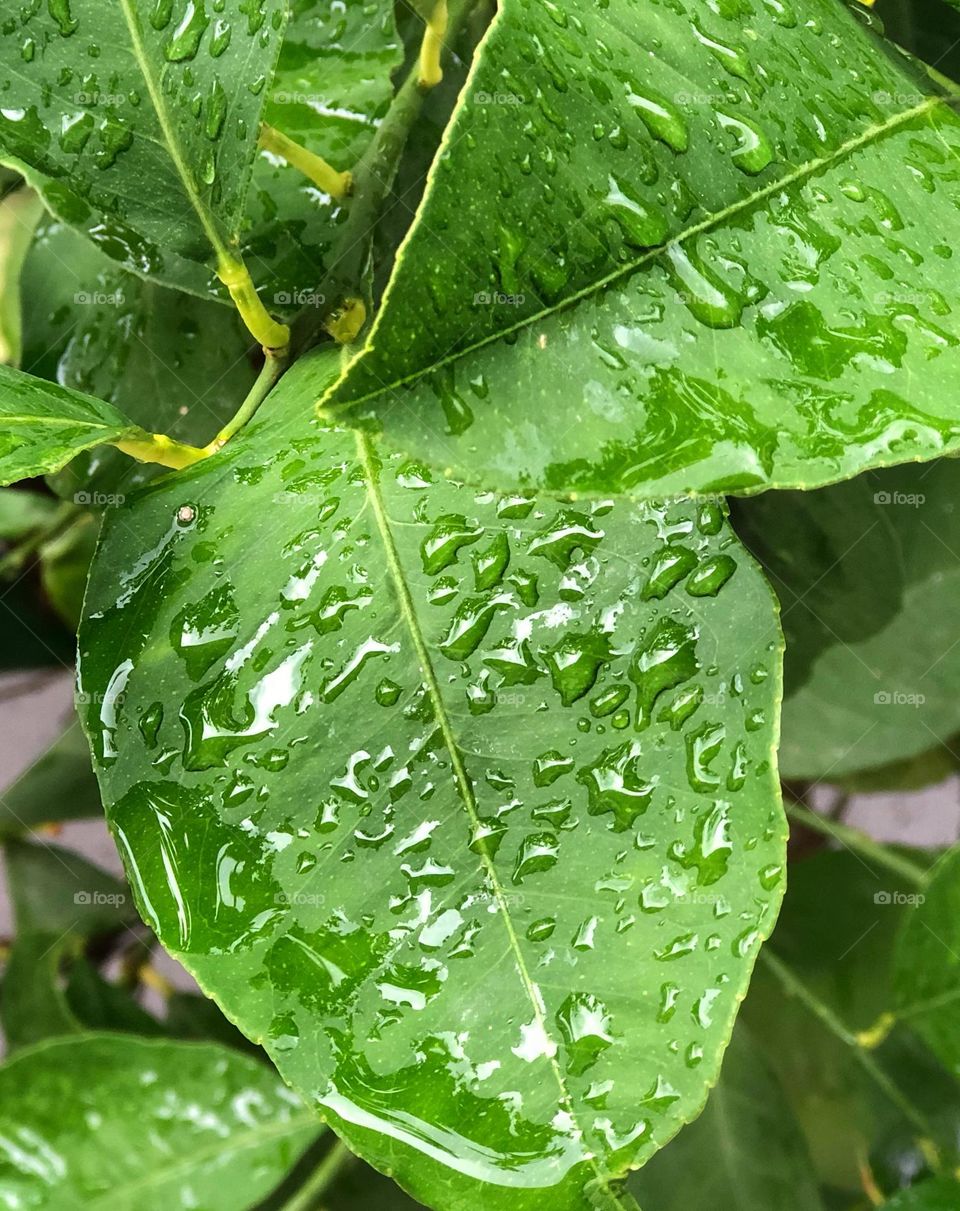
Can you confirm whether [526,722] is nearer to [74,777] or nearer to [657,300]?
[657,300]

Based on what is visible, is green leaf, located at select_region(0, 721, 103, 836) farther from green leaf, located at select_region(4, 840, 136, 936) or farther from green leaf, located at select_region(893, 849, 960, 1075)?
green leaf, located at select_region(893, 849, 960, 1075)

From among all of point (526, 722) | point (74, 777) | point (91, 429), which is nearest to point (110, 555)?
point (91, 429)

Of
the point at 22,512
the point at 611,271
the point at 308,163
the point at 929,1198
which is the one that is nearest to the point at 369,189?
the point at 308,163

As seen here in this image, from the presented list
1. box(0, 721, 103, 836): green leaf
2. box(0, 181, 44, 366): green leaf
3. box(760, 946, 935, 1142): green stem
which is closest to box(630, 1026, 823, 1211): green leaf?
box(760, 946, 935, 1142): green stem

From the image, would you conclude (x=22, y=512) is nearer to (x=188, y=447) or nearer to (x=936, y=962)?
(x=188, y=447)

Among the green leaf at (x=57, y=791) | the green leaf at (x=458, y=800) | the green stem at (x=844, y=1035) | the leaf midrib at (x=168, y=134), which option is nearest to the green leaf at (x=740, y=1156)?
the green stem at (x=844, y=1035)

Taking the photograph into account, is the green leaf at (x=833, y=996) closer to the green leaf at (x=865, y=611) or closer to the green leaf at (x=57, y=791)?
the green leaf at (x=865, y=611)
